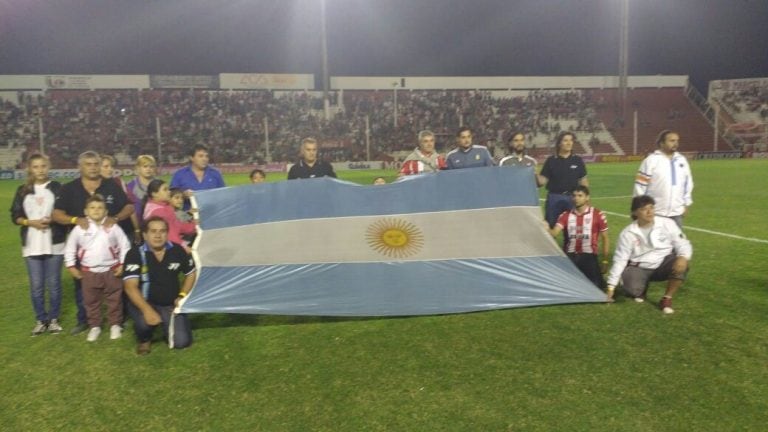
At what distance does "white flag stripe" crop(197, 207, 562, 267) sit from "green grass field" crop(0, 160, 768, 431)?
2.03 feet

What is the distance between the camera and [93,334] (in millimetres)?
4973

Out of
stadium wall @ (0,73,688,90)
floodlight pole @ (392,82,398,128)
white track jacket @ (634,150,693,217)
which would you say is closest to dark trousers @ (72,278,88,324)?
white track jacket @ (634,150,693,217)

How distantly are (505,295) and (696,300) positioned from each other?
6.68 feet

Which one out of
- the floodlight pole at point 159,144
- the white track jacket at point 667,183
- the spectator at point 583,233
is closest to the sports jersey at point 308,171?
the spectator at point 583,233

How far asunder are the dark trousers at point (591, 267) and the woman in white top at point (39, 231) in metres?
5.28

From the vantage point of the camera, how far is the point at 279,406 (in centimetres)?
356

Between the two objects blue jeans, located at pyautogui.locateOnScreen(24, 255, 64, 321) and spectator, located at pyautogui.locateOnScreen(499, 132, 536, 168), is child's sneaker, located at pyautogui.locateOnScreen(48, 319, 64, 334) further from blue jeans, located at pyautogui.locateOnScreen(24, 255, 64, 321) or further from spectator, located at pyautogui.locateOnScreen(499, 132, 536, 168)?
spectator, located at pyautogui.locateOnScreen(499, 132, 536, 168)

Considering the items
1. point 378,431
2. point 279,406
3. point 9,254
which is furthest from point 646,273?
point 9,254

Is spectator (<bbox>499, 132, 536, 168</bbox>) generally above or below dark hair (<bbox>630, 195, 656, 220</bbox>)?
above

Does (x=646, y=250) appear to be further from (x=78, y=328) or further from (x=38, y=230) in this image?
(x=38, y=230)

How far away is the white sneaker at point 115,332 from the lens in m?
5.00

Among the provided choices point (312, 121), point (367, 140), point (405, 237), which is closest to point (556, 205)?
point (405, 237)

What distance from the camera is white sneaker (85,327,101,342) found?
4.94 metres

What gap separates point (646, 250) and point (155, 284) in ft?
15.5
